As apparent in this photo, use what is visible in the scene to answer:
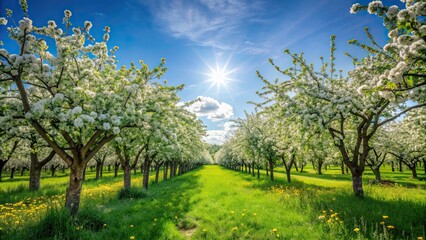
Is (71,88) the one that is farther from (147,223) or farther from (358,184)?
(358,184)

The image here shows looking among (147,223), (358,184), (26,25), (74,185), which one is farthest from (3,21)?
(358,184)

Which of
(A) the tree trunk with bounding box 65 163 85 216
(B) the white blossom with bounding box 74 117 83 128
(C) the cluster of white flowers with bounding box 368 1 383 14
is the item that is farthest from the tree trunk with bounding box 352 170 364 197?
(A) the tree trunk with bounding box 65 163 85 216

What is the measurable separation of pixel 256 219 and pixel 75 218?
779 cm

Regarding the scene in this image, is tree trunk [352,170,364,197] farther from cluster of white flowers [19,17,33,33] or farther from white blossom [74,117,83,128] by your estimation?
cluster of white flowers [19,17,33,33]

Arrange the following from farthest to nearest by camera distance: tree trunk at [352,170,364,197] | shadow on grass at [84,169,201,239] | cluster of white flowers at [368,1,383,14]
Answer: tree trunk at [352,170,364,197] → shadow on grass at [84,169,201,239] → cluster of white flowers at [368,1,383,14]

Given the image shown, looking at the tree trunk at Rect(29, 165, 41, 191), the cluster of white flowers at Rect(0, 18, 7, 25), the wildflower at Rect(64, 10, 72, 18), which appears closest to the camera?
the cluster of white flowers at Rect(0, 18, 7, 25)

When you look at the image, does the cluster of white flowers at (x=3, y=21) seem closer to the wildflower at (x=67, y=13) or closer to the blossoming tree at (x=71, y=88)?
the blossoming tree at (x=71, y=88)

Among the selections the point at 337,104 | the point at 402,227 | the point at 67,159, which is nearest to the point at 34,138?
the point at 67,159

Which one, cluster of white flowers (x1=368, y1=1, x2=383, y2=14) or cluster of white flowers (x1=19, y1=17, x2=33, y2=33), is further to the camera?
cluster of white flowers (x1=19, y1=17, x2=33, y2=33)

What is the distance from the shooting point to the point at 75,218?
8.79 meters

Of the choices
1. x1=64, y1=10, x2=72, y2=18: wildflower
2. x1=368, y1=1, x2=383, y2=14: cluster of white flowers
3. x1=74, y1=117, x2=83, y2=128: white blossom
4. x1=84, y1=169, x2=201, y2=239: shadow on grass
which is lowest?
x1=84, y1=169, x2=201, y2=239: shadow on grass

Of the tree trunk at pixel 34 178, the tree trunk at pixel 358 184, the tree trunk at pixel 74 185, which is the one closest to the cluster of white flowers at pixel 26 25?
the tree trunk at pixel 74 185

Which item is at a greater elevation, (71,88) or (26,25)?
(26,25)

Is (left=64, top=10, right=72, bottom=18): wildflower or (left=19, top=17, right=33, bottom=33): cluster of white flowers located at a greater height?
(left=64, top=10, right=72, bottom=18): wildflower
